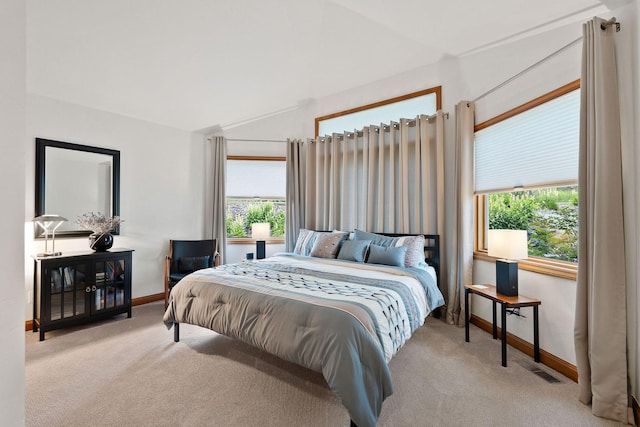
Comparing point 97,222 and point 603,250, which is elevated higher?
point 97,222

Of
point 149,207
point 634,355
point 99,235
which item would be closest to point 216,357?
point 99,235

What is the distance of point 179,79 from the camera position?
3.69m

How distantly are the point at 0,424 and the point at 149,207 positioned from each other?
4112 millimetres

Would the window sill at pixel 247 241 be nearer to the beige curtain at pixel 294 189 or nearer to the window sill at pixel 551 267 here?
the beige curtain at pixel 294 189

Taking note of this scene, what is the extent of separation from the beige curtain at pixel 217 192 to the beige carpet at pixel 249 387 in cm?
203

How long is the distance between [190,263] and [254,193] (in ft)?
5.04

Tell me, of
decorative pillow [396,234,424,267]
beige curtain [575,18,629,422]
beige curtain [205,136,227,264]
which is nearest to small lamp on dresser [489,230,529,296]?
beige curtain [575,18,629,422]

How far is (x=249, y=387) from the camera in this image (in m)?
2.16

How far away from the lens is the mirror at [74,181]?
3.29m

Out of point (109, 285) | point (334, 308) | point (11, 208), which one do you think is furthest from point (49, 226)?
point (11, 208)

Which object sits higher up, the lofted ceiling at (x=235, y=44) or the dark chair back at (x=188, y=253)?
the lofted ceiling at (x=235, y=44)

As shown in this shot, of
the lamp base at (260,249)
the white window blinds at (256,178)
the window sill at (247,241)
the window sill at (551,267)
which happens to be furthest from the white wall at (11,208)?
the white window blinds at (256,178)

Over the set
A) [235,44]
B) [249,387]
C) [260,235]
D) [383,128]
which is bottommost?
[249,387]

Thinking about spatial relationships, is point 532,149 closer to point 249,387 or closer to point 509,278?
point 509,278
